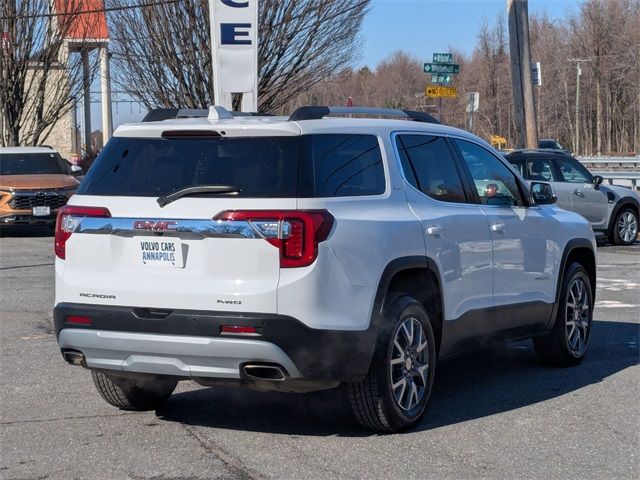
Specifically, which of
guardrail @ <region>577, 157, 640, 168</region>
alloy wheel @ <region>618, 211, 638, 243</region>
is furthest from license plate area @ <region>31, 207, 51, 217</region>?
guardrail @ <region>577, 157, 640, 168</region>

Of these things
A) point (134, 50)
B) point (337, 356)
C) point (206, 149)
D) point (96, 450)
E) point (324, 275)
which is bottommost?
point (96, 450)

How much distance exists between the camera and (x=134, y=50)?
23.5m

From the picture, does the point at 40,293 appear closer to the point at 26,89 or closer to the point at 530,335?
the point at 530,335

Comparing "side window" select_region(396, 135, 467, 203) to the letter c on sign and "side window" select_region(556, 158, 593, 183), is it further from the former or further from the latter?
"side window" select_region(556, 158, 593, 183)

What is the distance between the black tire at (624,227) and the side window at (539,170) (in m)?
1.65

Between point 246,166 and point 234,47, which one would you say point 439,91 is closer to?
point 234,47

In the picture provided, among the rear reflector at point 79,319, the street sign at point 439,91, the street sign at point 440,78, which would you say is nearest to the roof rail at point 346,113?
the rear reflector at point 79,319

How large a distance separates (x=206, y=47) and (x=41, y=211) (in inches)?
204

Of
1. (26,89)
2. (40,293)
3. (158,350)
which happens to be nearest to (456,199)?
(158,350)

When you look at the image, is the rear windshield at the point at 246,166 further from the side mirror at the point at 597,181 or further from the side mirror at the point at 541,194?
the side mirror at the point at 597,181

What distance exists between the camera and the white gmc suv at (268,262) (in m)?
5.65

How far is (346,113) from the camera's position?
6.93 meters

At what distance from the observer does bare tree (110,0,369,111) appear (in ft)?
74.1

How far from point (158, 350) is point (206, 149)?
1.16 meters
